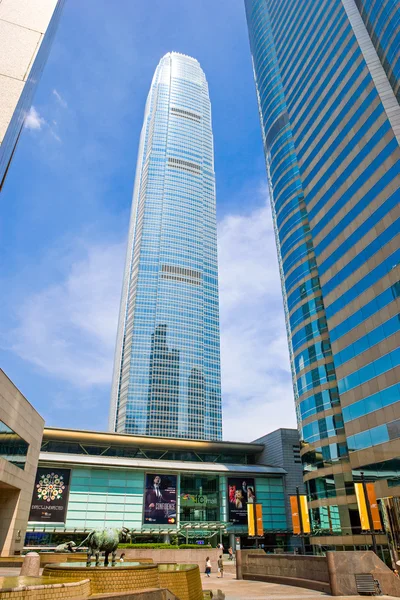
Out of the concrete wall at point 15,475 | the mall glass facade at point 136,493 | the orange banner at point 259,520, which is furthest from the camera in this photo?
the mall glass facade at point 136,493

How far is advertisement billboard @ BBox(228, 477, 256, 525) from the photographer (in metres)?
68.2

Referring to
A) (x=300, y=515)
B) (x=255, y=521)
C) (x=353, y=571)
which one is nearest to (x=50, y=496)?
(x=255, y=521)

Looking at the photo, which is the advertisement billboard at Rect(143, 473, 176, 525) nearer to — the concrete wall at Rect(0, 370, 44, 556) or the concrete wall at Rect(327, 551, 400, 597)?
the concrete wall at Rect(0, 370, 44, 556)

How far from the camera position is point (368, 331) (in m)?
43.7

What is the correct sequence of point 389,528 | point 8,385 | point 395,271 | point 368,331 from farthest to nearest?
point 368,331
point 395,271
point 8,385
point 389,528

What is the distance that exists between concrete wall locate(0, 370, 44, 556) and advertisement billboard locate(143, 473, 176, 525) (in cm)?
2534

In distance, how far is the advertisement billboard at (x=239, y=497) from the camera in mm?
68188

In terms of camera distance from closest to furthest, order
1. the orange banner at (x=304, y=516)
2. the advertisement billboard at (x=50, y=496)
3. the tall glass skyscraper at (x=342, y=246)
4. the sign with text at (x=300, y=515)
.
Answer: the orange banner at (x=304, y=516) < the sign with text at (x=300, y=515) < the tall glass skyscraper at (x=342, y=246) < the advertisement billboard at (x=50, y=496)

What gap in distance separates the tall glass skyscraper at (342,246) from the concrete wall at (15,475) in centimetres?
3336

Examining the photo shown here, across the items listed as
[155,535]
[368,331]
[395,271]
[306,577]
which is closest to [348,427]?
[368,331]

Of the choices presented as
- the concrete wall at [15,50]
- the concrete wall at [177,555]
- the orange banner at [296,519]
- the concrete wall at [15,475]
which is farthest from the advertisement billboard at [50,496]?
the concrete wall at [15,50]

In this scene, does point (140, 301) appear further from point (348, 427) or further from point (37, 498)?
point (348, 427)

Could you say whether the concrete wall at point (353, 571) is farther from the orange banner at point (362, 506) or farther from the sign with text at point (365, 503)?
the orange banner at point (362, 506)

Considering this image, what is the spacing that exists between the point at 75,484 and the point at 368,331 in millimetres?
50349
